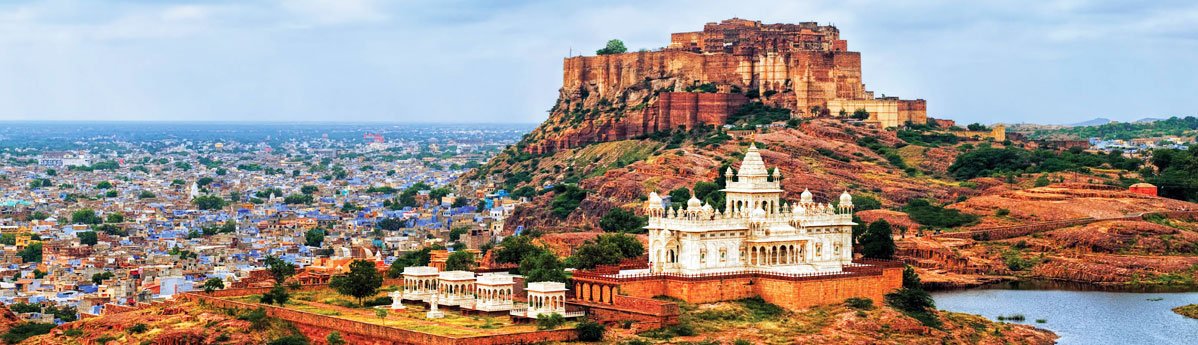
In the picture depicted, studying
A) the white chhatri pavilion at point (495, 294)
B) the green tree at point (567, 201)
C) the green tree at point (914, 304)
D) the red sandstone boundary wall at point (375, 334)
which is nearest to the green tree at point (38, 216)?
the green tree at point (567, 201)

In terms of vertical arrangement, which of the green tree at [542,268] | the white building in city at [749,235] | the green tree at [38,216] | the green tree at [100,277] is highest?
the white building in city at [749,235]

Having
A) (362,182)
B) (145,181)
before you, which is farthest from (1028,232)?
(145,181)

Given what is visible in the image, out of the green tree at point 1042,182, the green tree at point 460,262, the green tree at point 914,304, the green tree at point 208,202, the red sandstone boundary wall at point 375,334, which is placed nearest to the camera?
the red sandstone boundary wall at point 375,334

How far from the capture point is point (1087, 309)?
73.0 metres

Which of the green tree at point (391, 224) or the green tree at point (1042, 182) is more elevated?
the green tree at point (1042, 182)

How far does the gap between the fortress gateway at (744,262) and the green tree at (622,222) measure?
25.9 meters

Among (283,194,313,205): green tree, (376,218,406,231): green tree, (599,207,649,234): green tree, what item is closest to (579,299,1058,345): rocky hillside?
(599,207,649,234): green tree

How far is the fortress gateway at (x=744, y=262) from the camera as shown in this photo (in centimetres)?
5747

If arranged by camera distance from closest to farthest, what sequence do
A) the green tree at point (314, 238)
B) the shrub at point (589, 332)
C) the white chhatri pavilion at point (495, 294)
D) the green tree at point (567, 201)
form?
the shrub at point (589, 332)
the white chhatri pavilion at point (495, 294)
the green tree at point (567, 201)
the green tree at point (314, 238)

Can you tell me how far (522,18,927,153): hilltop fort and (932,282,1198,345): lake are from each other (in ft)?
125

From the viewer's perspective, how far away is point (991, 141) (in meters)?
121

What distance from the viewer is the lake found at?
217 feet

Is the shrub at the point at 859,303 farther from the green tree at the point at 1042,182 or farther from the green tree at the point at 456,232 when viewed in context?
the green tree at the point at 1042,182

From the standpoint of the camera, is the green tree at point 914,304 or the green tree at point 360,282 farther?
the green tree at point 360,282
